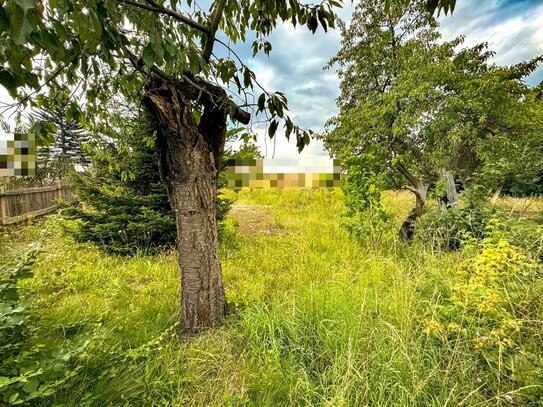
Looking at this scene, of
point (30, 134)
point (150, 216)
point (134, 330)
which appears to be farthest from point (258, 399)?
point (150, 216)

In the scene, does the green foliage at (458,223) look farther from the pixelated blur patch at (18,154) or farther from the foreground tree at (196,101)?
the pixelated blur patch at (18,154)

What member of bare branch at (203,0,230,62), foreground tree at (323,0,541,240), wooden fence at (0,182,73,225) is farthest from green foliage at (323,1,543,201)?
wooden fence at (0,182,73,225)

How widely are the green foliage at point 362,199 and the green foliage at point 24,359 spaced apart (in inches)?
146

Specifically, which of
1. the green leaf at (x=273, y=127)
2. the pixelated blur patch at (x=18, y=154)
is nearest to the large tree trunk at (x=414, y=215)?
the green leaf at (x=273, y=127)

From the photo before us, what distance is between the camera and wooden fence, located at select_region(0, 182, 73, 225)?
19.0ft

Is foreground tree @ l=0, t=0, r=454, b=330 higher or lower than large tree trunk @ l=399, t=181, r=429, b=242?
higher

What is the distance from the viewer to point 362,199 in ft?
14.0

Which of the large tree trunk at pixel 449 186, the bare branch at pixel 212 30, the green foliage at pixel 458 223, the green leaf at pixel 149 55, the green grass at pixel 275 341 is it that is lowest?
the green grass at pixel 275 341

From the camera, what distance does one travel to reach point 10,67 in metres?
0.74

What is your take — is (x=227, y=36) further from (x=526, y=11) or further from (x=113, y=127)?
(x=526, y=11)

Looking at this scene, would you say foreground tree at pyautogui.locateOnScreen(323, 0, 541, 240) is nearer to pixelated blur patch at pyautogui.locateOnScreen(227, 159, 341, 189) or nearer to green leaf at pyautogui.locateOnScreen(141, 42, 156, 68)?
pixelated blur patch at pyautogui.locateOnScreen(227, 159, 341, 189)

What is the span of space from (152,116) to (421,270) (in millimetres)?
2797

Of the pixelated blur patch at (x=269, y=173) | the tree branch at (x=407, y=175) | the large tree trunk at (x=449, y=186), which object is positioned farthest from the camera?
the tree branch at (x=407, y=175)

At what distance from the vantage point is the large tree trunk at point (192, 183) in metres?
1.78
